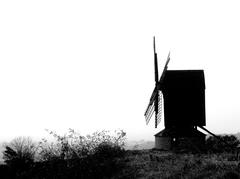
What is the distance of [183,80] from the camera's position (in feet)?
66.3

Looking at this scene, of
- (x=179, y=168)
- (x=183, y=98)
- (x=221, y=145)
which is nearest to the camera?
(x=179, y=168)

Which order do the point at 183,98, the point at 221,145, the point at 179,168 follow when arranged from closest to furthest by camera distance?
the point at 179,168
the point at 183,98
the point at 221,145

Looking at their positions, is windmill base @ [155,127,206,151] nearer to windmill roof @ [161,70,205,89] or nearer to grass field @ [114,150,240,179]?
windmill roof @ [161,70,205,89]

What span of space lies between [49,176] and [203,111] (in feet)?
30.6

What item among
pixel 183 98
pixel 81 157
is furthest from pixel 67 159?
pixel 183 98

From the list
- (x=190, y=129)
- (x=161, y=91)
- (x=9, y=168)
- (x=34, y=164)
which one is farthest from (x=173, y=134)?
(x=9, y=168)

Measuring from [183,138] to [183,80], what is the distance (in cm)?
350

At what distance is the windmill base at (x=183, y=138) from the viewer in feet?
68.3

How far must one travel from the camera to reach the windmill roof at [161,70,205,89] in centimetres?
2019

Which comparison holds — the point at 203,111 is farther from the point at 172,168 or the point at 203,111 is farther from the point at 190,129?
the point at 172,168

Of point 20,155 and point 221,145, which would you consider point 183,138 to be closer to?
point 221,145

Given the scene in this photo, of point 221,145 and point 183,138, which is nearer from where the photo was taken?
point 183,138

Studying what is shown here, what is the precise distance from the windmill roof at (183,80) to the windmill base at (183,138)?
2583mm

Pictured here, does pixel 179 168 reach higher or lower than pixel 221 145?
lower
